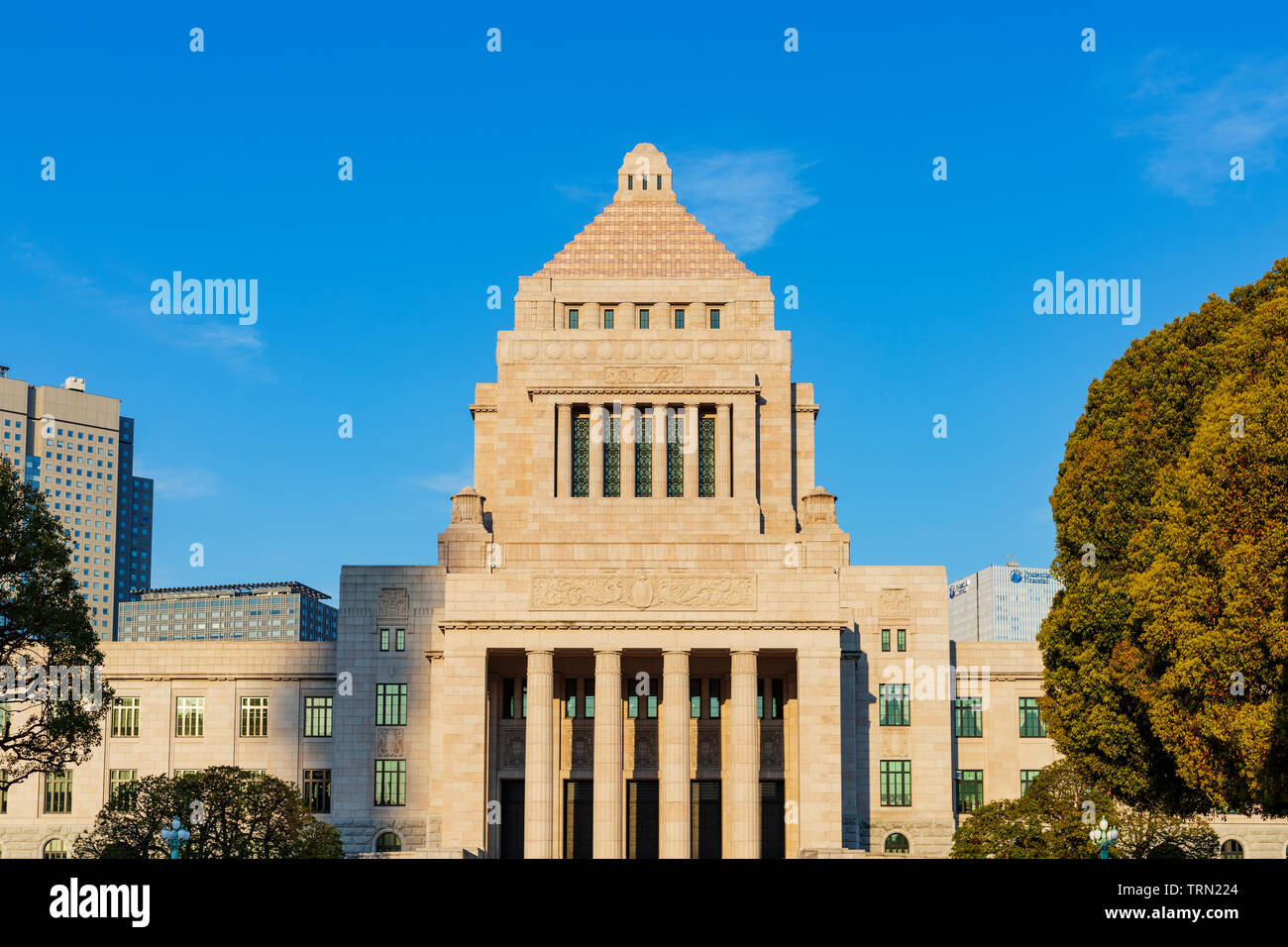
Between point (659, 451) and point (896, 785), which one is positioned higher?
point (659, 451)

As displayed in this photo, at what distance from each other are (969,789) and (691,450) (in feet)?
67.8

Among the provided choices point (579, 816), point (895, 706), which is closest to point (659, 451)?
point (895, 706)

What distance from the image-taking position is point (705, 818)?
62.9 metres

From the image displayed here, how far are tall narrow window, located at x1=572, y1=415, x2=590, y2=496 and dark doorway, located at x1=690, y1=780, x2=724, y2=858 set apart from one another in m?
16.0

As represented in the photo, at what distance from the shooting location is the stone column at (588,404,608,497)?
70688 mm

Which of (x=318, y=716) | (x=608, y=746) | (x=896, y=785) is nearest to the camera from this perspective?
(x=608, y=746)

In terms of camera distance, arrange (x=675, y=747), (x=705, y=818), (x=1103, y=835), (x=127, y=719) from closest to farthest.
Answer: (x=1103, y=835) < (x=675, y=747) < (x=705, y=818) < (x=127, y=719)

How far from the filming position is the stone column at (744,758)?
184ft

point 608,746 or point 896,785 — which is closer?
point 608,746

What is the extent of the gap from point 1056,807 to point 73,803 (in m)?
44.4

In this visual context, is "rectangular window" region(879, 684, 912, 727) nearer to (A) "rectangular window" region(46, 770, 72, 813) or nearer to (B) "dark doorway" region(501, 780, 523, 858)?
(B) "dark doorway" region(501, 780, 523, 858)

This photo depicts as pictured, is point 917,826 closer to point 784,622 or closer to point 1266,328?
point 784,622

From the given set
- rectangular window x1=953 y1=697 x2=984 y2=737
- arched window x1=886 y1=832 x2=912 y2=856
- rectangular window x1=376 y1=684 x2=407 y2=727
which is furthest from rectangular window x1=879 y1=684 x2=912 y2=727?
rectangular window x1=376 y1=684 x2=407 y2=727

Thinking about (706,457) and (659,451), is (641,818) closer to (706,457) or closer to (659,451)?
(659,451)
